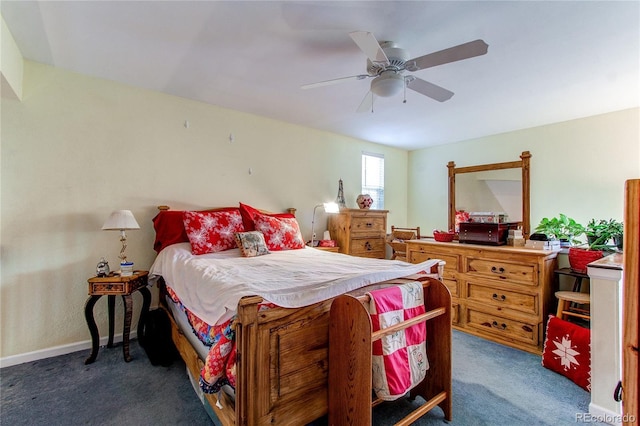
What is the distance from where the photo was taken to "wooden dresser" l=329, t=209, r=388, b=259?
374 centimetres

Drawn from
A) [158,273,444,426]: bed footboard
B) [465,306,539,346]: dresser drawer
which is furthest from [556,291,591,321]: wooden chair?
[158,273,444,426]: bed footboard

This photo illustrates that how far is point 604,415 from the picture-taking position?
166cm

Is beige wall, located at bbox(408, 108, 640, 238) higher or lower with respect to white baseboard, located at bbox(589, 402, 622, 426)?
higher

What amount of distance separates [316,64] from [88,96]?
2.03 m

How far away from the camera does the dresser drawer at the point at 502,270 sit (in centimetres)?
259

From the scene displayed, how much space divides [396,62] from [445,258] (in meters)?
2.18

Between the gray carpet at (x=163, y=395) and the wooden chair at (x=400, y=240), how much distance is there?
1.72 metres

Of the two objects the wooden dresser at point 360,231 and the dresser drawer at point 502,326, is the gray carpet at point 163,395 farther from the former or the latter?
the wooden dresser at point 360,231

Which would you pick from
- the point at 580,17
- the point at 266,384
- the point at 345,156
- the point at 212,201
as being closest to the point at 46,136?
the point at 212,201

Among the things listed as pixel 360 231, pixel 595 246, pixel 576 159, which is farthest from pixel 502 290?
pixel 576 159

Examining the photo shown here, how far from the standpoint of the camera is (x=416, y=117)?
341cm

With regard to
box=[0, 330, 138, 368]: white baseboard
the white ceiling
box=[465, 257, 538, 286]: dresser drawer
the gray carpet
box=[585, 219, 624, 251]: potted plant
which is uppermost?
the white ceiling

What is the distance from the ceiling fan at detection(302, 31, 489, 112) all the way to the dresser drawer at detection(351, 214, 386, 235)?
1.96 metres

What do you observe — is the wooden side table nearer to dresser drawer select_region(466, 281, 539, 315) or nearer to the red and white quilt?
the red and white quilt
